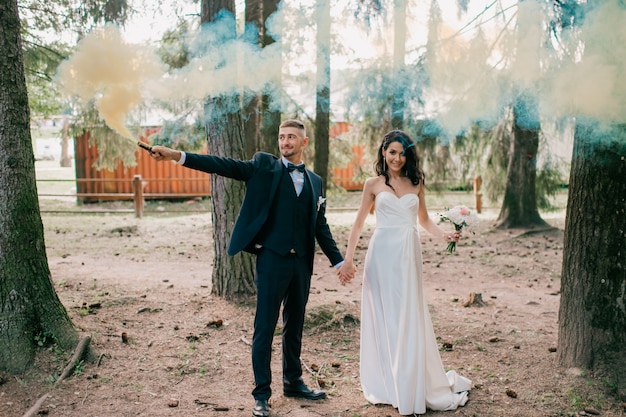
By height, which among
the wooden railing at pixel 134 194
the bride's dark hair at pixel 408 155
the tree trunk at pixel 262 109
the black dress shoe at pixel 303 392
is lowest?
the black dress shoe at pixel 303 392

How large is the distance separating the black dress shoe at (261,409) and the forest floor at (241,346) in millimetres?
87

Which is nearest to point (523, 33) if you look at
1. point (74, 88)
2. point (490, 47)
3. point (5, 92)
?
point (490, 47)

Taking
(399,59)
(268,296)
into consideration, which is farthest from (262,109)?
(268,296)

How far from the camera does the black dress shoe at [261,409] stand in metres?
3.88

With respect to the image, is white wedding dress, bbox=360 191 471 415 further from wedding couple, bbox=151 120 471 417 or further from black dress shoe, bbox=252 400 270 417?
black dress shoe, bbox=252 400 270 417

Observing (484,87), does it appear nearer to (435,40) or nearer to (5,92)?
(435,40)

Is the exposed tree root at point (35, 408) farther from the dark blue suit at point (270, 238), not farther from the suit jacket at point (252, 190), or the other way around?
the suit jacket at point (252, 190)

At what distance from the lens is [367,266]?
4.25m

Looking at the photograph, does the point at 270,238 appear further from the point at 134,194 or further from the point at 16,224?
the point at 134,194

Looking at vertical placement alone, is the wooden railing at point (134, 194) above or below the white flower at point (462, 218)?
below

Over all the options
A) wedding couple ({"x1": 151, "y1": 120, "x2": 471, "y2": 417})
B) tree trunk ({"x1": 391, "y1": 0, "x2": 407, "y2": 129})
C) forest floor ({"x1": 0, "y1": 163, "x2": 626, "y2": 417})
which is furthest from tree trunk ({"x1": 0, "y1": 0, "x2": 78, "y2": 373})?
tree trunk ({"x1": 391, "y1": 0, "x2": 407, "y2": 129})

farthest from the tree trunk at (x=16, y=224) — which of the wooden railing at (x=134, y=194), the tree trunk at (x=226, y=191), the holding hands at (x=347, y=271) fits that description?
the wooden railing at (x=134, y=194)

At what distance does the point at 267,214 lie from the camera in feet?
13.0

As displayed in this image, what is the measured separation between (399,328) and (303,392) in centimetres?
92
